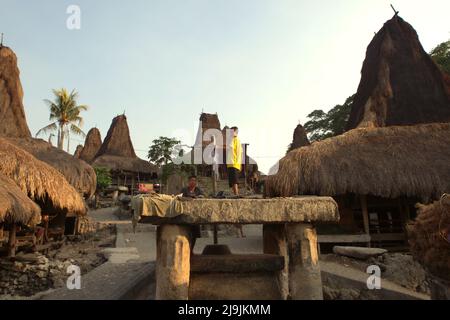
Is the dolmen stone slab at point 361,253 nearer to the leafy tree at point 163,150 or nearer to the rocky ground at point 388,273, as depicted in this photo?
the rocky ground at point 388,273

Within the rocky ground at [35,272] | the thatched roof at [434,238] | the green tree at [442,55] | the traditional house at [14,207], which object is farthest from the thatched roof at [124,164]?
the thatched roof at [434,238]

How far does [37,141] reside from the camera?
15906mm

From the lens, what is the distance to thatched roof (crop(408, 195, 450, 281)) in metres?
3.57

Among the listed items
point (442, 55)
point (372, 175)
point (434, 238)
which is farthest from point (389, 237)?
Result: point (442, 55)

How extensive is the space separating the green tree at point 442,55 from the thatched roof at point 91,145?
3195cm

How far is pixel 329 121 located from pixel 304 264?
23.6m

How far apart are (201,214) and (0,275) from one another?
7.54m

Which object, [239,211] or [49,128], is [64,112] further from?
[239,211]

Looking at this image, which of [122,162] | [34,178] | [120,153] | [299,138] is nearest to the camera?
[34,178]

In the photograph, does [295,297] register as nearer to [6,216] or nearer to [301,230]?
[301,230]

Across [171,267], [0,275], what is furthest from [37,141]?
[171,267]

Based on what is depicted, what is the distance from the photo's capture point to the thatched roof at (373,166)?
9.17m

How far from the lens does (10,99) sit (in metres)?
15.5
